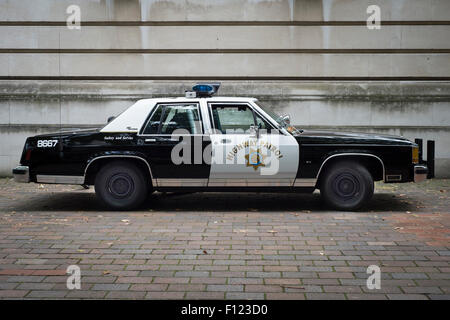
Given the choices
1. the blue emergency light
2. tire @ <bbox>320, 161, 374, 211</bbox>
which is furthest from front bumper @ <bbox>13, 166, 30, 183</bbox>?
tire @ <bbox>320, 161, 374, 211</bbox>

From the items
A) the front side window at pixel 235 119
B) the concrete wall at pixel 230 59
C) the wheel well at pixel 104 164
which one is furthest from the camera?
the concrete wall at pixel 230 59

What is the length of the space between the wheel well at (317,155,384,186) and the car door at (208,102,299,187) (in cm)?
44

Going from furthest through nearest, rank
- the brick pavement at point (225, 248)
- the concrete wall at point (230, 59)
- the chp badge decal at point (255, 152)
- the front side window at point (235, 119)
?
the concrete wall at point (230, 59) < the front side window at point (235, 119) < the chp badge decal at point (255, 152) < the brick pavement at point (225, 248)

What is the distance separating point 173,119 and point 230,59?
15.0ft

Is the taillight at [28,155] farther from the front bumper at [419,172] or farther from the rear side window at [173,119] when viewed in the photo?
the front bumper at [419,172]

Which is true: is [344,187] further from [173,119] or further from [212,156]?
[173,119]

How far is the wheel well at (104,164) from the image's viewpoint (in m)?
7.81

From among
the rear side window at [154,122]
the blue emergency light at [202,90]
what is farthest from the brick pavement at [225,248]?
the blue emergency light at [202,90]

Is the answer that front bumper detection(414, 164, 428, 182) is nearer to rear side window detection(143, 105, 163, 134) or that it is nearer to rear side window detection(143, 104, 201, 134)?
rear side window detection(143, 104, 201, 134)

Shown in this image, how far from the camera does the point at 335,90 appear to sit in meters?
11.8

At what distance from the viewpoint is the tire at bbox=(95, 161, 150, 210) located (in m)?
7.79

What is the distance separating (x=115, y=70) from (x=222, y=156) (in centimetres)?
545

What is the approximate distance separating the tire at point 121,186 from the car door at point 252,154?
1.04m

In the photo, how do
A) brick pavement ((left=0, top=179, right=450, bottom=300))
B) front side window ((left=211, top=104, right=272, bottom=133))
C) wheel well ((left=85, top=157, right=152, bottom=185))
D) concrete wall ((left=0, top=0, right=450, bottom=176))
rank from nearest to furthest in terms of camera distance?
1. brick pavement ((left=0, top=179, right=450, bottom=300))
2. front side window ((left=211, top=104, right=272, bottom=133))
3. wheel well ((left=85, top=157, right=152, bottom=185))
4. concrete wall ((left=0, top=0, right=450, bottom=176))
